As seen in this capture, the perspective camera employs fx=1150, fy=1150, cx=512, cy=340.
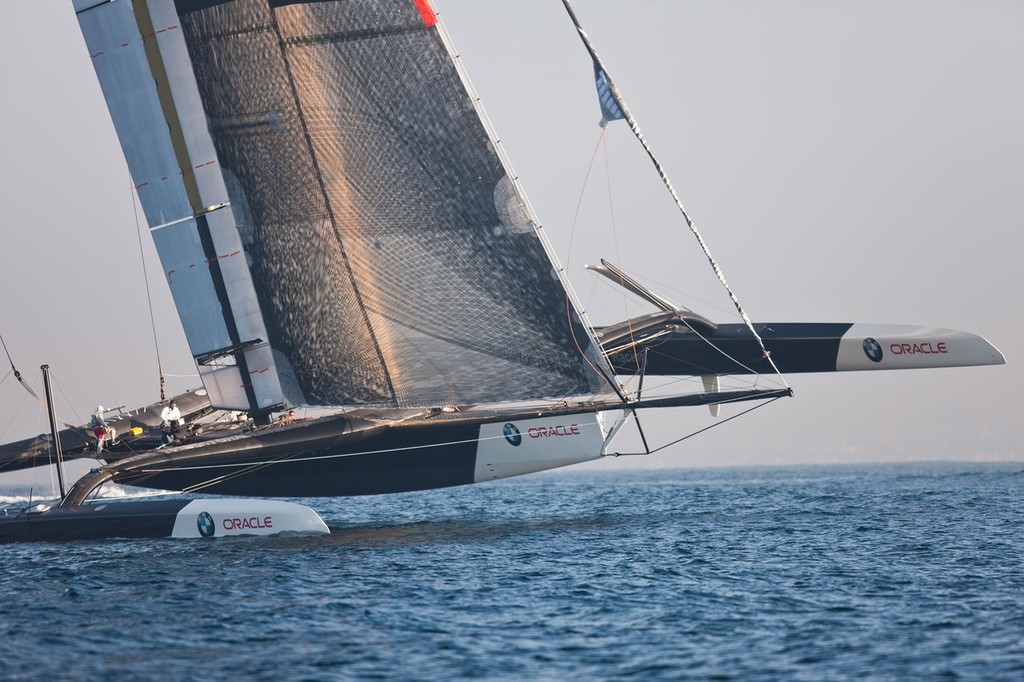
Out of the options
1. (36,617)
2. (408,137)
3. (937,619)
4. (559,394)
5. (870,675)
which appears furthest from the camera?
(559,394)

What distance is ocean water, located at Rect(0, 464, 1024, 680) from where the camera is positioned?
11938 mm

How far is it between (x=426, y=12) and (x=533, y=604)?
1129 cm

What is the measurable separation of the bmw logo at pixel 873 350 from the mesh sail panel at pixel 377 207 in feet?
23.6

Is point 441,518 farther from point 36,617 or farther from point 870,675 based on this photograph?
point 870,675

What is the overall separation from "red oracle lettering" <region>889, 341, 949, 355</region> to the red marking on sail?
41.6 ft

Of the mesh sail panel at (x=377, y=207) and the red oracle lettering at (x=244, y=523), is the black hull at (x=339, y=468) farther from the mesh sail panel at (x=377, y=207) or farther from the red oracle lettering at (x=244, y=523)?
the red oracle lettering at (x=244, y=523)

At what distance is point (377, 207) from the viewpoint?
888 inches

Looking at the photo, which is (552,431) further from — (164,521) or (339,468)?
(164,521)

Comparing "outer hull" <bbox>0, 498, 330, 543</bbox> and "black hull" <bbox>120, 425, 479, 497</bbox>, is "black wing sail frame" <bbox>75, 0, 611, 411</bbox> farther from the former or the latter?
"outer hull" <bbox>0, 498, 330, 543</bbox>

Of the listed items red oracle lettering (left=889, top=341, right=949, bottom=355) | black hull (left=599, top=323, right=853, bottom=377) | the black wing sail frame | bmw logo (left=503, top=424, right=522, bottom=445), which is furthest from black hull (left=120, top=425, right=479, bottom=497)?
red oracle lettering (left=889, top=341, right=949, bottom=355)

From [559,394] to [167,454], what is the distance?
8.14 m

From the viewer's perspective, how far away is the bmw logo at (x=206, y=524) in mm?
22141

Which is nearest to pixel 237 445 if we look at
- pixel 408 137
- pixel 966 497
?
pixel 408 137

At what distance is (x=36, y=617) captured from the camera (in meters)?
15.1
